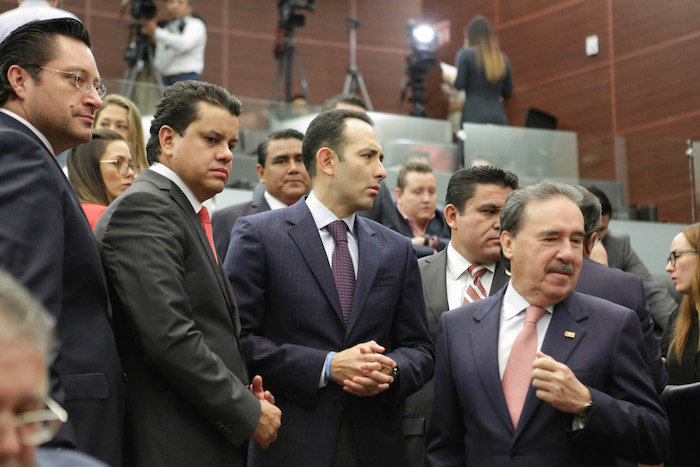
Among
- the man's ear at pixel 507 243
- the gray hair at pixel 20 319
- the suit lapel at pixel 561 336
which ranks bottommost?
the suit lapel at pixel 561 336

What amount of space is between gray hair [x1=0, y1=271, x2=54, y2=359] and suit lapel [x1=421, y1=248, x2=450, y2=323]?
2.50 meters

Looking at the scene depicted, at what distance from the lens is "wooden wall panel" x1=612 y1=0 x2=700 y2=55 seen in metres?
8.96

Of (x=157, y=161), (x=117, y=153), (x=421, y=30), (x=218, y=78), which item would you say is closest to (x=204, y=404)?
(x=157, y=161)

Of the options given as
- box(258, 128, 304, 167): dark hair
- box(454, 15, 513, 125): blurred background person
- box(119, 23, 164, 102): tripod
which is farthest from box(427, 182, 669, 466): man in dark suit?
box(119, 23, 164, 102): tripod

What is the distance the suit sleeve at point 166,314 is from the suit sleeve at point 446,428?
60 centimetres

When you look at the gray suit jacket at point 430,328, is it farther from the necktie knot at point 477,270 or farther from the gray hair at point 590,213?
the gray hair at point 590,213

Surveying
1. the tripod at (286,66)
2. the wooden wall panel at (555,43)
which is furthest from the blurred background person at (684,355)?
the wooden wall panel at (555,43)

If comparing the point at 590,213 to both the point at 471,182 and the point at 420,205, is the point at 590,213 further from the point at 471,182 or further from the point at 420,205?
the point at 420,205

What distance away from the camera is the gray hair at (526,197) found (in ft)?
8.93

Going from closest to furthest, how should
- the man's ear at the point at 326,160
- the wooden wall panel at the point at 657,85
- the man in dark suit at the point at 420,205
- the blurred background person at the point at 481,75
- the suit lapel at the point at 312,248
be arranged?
1. the suit lapel at the point at 312,248
2. the man's ear at the point at 326,160
3. the man in dark suit at the point at 420,205
4. the blurred background person at the point at 481,75
5. the wooden wall panel at the point at 657,85

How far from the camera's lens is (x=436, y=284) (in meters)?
3.51

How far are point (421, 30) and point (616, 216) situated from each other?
10.2 ft

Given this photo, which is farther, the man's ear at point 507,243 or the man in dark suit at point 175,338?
the man's ear at point 507,243

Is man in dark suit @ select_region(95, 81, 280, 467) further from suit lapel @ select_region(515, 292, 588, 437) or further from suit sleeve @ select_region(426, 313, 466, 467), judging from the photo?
suit lapel @ select_region(515, 292, 588, 437)
